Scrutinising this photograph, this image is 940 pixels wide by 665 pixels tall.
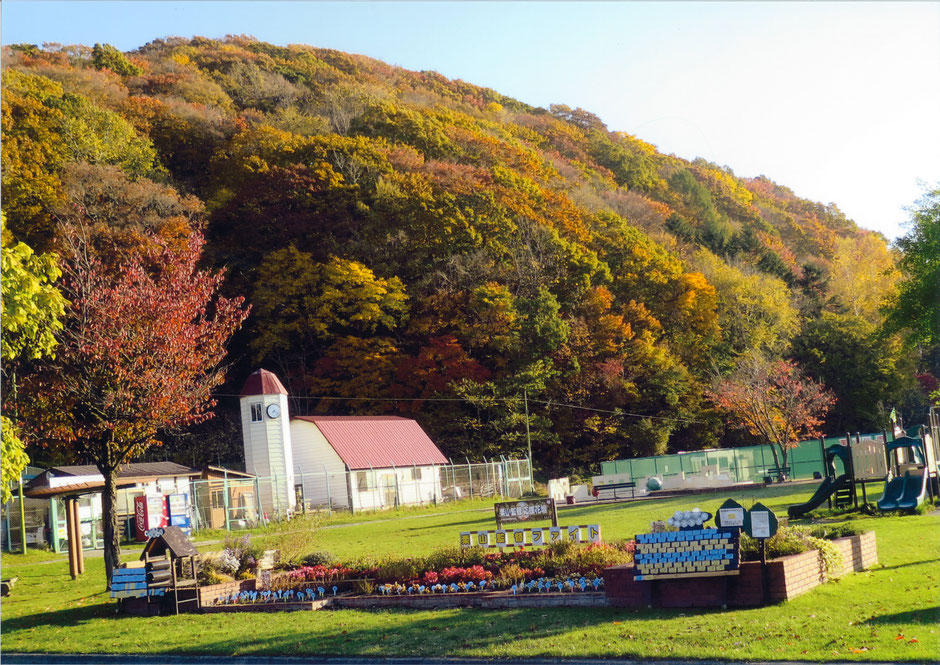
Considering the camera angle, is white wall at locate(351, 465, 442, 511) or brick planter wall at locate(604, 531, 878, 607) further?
white wall at locate(351, 465, 442, 511)

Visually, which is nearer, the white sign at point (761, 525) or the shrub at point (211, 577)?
the white sign at point (761, 525)

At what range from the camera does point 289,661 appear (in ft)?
35.5

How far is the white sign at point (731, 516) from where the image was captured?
38.6 ft

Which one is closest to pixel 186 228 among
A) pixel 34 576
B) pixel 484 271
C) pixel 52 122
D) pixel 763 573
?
pixel 52 122

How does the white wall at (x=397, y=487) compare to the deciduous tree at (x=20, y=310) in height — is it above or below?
below

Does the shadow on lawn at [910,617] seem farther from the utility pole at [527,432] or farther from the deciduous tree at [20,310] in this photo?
the utility pole at [527,432]

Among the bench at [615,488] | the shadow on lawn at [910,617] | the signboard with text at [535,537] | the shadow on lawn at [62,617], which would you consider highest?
the signboard with text at [535,537]

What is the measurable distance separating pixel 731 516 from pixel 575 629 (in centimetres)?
252

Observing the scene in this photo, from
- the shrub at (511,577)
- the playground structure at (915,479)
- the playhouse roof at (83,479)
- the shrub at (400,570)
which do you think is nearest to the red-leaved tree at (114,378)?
the playhouse roof at (83,479)

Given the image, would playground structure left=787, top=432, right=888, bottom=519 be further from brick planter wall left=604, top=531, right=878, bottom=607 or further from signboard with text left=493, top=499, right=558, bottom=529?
brick planter wall left=604, top=531, right=878, bottom=607

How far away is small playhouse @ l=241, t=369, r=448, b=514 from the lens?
41.1 metres

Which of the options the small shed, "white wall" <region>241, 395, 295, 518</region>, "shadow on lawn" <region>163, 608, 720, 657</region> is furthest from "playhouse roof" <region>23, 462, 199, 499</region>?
"shadow on lawn" <region>163, 608, 720, 657</region>

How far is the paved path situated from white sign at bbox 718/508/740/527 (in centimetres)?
299

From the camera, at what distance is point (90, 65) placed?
255ft
